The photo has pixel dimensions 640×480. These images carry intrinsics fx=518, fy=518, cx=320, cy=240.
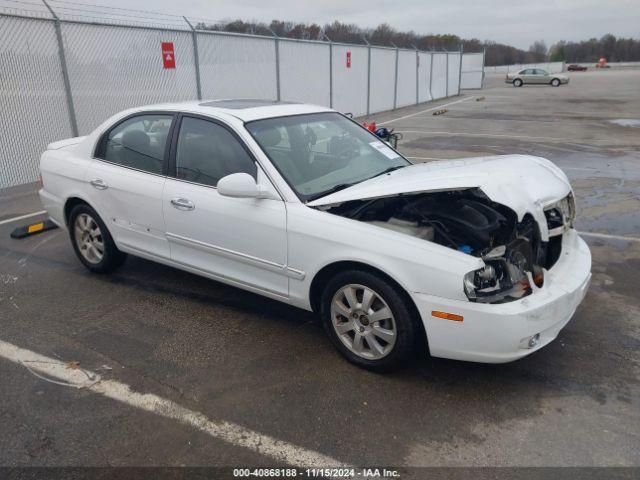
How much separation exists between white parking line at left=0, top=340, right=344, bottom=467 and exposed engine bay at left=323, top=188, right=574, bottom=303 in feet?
4.16

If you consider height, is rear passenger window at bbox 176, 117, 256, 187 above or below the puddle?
above

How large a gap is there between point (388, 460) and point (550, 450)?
2.75 feet

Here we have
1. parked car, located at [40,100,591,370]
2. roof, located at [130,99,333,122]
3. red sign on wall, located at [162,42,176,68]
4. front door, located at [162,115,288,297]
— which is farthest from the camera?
red sign on wall, located at [162,42,176,68]

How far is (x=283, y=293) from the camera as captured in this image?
3.63 metres

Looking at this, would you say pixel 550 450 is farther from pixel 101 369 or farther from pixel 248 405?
pixel 101 369

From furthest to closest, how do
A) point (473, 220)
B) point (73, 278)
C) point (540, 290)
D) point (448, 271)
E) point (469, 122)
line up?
point (469, 122)
point (73, 278)
point (473, 220)
point (540, 290)
point (448, 271)


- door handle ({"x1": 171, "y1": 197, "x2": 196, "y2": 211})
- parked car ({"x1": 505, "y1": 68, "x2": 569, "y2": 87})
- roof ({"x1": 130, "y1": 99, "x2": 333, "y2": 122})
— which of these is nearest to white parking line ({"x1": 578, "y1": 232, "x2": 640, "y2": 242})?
roof ({"x1": 130, "y1": 99, "x2": 333, "y2": 122})

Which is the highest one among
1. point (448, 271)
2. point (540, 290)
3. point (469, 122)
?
point (448, 271)

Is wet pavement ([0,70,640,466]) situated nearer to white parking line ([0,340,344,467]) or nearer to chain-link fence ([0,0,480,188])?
white parking line ([0,340,344,467])

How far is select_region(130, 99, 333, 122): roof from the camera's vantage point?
157 inches

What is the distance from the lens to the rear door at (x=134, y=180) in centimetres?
419

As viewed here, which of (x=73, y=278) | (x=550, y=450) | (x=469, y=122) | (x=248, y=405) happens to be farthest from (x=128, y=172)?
(x=469, y=122)

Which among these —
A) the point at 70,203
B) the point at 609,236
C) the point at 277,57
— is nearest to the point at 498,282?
the point at 609,236

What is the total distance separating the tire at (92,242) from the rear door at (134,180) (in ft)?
0.52
